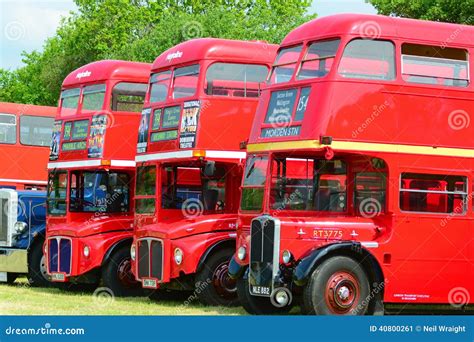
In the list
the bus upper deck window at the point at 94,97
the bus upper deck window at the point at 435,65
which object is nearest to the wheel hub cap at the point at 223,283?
the bus upper deck window at the point at 435,65

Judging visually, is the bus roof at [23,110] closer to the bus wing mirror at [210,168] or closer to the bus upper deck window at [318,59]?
the bus wing mirror at [210,168]

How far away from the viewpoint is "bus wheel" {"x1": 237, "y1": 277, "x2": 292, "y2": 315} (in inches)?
667

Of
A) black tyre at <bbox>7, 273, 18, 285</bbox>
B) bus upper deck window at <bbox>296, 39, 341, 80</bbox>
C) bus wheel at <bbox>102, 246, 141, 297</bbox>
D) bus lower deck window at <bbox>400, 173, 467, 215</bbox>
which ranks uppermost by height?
bus upper deck window at <bbox>296, 39, 341, 80</bbox>

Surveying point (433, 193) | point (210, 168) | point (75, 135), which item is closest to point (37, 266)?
point (75, 135)

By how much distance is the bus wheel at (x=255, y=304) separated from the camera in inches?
667

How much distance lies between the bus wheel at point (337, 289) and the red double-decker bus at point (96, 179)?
266 inches

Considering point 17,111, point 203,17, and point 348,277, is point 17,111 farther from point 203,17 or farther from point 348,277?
point 348,277

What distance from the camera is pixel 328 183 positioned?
55.4 feet

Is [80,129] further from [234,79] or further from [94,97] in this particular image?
[234,79]

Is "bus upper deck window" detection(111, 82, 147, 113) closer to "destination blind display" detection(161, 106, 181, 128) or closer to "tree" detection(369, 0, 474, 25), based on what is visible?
"destination blind display" detection(161, 106, 181, 128)

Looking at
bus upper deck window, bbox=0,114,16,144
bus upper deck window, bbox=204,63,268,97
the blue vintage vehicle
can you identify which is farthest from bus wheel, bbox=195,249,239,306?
bus upper deck window, bbox=0,114,16,144

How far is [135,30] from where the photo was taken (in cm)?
5303

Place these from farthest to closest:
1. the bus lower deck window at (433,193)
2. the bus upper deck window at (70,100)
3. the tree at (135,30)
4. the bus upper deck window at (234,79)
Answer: the tree at (135,30) < the bus upper deck window at (70,100) < the bus upper deck window at (234,79) < the bus lower deck window at (433,193)

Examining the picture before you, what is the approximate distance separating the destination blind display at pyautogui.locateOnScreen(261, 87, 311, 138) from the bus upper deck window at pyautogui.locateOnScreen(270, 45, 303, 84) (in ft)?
0.84
